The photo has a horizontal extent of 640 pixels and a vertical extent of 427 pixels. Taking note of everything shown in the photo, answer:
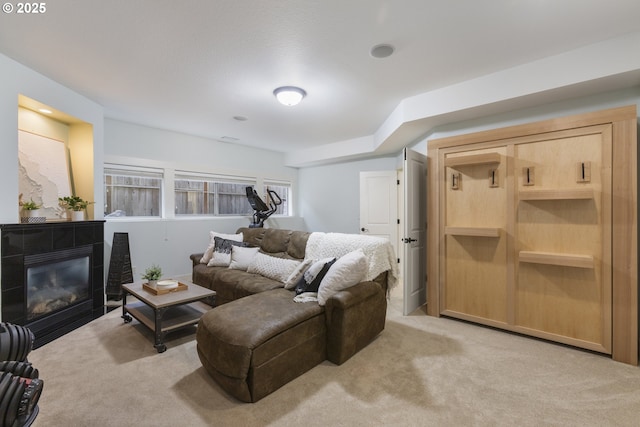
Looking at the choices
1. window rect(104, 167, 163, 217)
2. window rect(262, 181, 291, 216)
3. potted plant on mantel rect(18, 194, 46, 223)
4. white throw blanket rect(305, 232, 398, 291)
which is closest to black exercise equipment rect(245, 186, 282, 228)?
window rect(262, 181, 291, 216)

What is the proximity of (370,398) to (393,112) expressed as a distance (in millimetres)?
3274

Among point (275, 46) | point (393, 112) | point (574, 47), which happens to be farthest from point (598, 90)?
Result: point (275, 46)

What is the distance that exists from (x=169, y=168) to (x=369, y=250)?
3799mm

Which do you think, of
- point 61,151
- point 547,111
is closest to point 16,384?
point 61,151

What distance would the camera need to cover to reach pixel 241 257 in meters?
3.61

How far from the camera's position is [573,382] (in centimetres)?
195

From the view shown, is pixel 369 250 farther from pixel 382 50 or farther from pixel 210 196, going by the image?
pixel 210 196

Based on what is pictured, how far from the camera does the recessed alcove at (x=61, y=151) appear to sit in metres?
2.85

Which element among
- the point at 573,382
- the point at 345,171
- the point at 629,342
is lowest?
the point at 573,382

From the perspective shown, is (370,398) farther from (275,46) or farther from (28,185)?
(28,185)

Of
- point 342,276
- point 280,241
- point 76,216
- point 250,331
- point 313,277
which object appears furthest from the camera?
point 280,241

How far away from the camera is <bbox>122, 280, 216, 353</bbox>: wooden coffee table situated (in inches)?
92.6

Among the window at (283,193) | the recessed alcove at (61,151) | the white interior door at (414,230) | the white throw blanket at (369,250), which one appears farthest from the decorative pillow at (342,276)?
the window at (283,193)

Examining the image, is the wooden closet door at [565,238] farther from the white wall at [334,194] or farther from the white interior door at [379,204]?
the white wall at [334,194]
